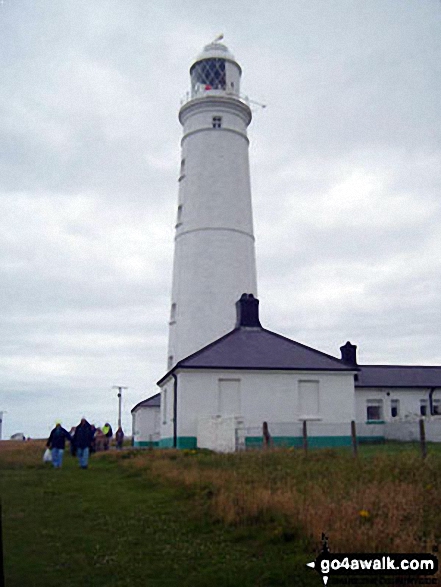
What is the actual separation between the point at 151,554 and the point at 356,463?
6.18 metres

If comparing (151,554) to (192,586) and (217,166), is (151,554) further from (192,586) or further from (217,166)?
(217,166)

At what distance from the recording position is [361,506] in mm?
7957

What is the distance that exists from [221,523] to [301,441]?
14.7 m

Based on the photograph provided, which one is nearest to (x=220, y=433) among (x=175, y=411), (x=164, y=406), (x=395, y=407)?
(x=175, y=411)

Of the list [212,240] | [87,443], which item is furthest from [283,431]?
[212,240]

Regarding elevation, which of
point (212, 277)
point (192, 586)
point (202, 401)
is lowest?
point (192, 586)

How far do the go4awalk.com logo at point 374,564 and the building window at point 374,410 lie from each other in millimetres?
27758

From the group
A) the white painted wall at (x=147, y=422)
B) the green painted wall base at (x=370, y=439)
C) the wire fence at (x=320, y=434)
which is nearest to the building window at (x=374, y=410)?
the green painted wall base at (x=370, y=439)

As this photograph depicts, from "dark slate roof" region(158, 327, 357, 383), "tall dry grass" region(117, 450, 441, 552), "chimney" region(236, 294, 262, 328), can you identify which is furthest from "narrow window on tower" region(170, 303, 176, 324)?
"tall dry grass" region(117, 450, 441, 552)

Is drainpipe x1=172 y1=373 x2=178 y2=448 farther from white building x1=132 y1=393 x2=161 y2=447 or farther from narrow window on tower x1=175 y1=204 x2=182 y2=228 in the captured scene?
white building x1=132 y1=393 x2=161 y2=447

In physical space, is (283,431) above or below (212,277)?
below

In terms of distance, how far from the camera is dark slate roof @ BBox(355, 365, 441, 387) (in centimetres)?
3353

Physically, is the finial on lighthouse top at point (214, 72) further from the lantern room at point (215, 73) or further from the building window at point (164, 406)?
the building window at point (164, 406)

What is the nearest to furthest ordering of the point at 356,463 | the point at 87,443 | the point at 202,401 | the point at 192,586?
the point at 192,586 < the point at 356,463 < the point at 87,443 < the point at 202,401
